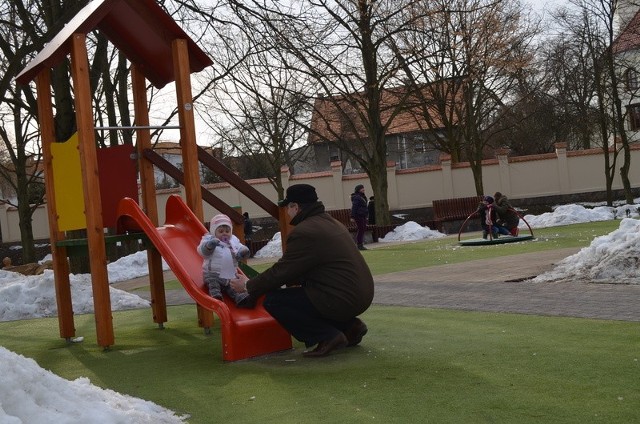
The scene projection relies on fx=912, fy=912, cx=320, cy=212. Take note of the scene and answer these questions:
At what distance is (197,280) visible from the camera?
888 cm

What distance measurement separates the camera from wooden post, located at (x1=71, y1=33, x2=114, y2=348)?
30.5 ft

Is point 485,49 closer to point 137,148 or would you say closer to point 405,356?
point 137,148

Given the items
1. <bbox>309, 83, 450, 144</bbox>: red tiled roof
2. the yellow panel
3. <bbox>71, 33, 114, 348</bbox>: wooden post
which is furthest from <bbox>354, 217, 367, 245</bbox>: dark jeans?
<bbox>71, 33, 114, 348</bbox>: wooden post

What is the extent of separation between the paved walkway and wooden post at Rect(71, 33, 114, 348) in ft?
12.9

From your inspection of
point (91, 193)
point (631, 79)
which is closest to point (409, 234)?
point (631, 79)

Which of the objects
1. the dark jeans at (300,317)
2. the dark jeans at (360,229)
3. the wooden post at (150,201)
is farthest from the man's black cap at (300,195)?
the dark jeans at (360,229)

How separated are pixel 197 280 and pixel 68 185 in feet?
7.23

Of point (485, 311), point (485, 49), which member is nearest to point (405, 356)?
point (485, 311)

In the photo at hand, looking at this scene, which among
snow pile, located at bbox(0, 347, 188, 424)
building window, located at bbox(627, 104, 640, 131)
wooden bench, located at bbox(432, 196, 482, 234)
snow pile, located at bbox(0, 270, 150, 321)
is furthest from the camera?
building window, located at bbox(627, 104, 640, 131)

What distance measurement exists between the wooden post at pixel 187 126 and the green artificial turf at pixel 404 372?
1570mm

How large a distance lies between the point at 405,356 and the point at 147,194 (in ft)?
16.1

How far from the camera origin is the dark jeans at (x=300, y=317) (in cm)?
779

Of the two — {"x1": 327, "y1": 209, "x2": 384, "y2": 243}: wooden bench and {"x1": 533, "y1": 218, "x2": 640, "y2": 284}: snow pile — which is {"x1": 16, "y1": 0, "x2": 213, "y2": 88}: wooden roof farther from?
{"x1": 327, "y1": 209, "x2": 384, "y2": 243}: wooden bench

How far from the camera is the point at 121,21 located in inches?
412
